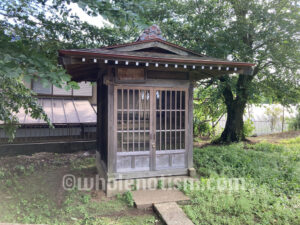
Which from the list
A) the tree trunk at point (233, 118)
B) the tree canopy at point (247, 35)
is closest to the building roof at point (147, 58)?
the tree canopy at point (247, 35)

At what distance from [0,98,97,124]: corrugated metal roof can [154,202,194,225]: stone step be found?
7147mm

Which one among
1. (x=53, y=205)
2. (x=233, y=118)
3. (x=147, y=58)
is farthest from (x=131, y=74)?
(x=233, y=118)

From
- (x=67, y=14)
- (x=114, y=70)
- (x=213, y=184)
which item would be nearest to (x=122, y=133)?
(x=114, y=70)

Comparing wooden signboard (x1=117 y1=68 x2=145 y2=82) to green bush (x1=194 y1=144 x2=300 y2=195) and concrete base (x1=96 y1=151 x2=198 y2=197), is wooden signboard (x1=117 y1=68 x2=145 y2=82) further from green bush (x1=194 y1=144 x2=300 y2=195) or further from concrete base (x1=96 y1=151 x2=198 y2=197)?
green bush (x1=194 y1=144 x2=300 y2=195)

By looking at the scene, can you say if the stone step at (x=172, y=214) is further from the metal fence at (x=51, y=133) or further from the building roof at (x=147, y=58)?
the metal fence at (x=51, y=133)

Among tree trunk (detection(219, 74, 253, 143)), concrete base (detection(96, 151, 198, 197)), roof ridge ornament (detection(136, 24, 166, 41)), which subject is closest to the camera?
concrete base (detection(96, 151, 198, 197))

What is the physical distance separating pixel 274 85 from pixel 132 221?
29.3 ft

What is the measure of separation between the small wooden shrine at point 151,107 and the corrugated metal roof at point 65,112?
5.56 metres

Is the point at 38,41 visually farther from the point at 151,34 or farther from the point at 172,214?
the point at 172,214

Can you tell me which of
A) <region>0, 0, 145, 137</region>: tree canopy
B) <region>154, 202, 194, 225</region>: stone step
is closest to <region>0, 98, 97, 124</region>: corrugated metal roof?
<region>0, 0, 145, 137</region>: tree canopy

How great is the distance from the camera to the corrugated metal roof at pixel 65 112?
1034 centimetres

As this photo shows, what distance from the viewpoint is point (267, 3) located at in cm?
903

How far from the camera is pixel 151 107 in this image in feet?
18.4

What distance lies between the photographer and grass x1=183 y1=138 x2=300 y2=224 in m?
4.16
